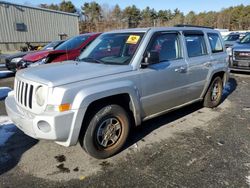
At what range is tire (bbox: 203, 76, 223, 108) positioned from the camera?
5875 mm

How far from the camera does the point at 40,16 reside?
28234mm

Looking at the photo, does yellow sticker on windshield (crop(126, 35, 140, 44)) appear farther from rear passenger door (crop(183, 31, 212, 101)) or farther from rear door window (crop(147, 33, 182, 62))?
rear passenger door (crop(183, 31, 212, 101))

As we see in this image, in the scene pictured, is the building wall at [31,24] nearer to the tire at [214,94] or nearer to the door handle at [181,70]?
the tire at [214,94]

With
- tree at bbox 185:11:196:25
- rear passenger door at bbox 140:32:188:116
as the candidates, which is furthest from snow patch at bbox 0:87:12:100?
tree at bbox 185:11:196:25

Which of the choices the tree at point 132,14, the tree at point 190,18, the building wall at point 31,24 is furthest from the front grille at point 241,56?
the tree at point 190,18

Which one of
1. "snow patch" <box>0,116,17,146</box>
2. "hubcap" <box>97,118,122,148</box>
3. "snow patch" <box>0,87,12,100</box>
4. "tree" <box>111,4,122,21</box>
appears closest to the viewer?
"hubcap" <box>97,118,122,148</box>

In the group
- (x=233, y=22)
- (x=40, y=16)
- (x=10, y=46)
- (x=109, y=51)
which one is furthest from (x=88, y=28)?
(x=109, y=51)

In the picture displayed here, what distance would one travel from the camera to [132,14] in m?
80.6

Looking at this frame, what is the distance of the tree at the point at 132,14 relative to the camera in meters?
77.9

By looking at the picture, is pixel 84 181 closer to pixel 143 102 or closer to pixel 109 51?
pixel 143 102

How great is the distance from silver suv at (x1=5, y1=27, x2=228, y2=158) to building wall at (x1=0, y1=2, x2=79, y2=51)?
23.7 metres

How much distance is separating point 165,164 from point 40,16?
2828cm

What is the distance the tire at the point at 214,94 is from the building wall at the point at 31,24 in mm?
23989

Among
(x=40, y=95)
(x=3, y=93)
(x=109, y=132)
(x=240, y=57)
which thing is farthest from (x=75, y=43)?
(x=240, y=57)
